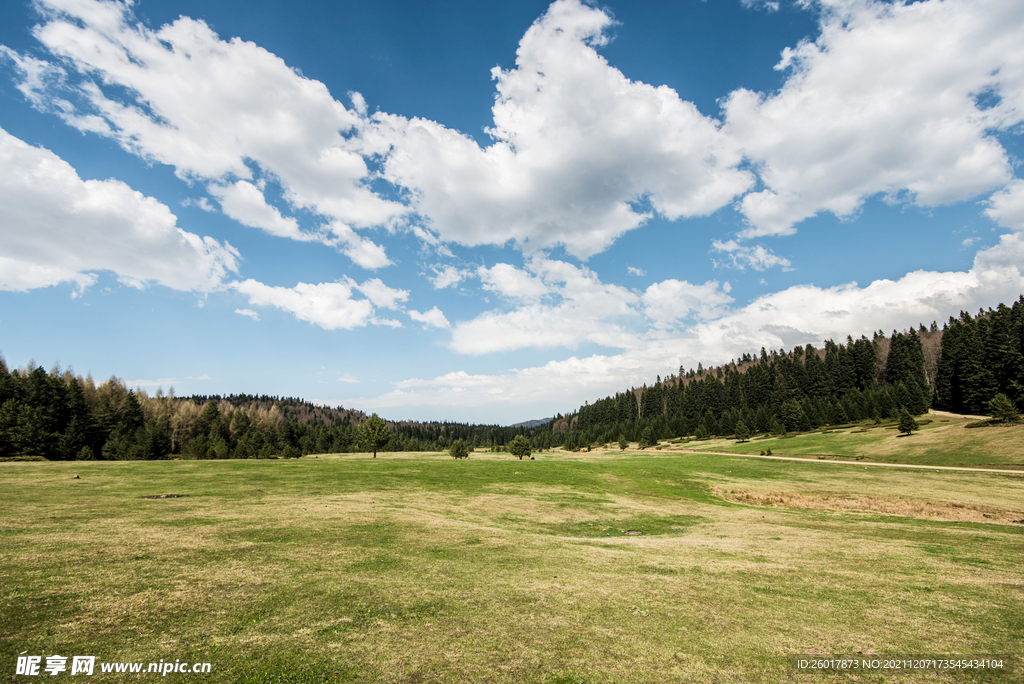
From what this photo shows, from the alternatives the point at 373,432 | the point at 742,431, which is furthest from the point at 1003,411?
the point at 373,432

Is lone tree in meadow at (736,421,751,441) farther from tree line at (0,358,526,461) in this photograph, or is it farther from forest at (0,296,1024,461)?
tree line at (0,358,526,461)

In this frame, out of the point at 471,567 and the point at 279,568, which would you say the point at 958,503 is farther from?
the point at 279,568

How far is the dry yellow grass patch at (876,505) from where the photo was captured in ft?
86.2

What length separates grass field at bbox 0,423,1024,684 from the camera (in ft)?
23.5

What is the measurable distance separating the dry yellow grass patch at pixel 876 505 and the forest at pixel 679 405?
6895 centimetres

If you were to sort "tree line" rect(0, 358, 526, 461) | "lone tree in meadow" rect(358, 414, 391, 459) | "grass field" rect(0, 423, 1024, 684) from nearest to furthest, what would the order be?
"grass field" rect(0, 423, 1024, 684), "tree line" rect(0, 358, 526, 461), "lone tree in meadow" rect(358, 414, 391, 459)

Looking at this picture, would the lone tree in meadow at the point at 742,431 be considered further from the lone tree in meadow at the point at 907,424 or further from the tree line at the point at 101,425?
the tree line at the point at 101,425

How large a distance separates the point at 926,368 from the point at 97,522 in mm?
200749

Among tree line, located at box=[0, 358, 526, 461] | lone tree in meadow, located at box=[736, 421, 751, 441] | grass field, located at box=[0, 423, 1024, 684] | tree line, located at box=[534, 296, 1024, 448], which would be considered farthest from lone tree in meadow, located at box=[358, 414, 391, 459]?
lone tree in meadow, located at box=[736, 421, 751, 441]

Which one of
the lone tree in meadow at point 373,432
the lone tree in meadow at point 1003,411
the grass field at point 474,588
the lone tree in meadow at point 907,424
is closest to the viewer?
the grass field at point 474,588

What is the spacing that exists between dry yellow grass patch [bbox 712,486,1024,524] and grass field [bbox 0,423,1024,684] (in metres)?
0.78

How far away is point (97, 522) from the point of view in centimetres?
1606

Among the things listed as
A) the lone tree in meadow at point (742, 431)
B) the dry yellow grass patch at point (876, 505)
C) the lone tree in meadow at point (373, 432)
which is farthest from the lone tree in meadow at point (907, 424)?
the lone tree in meadow at point (373, 432)

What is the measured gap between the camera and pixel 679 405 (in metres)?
159
